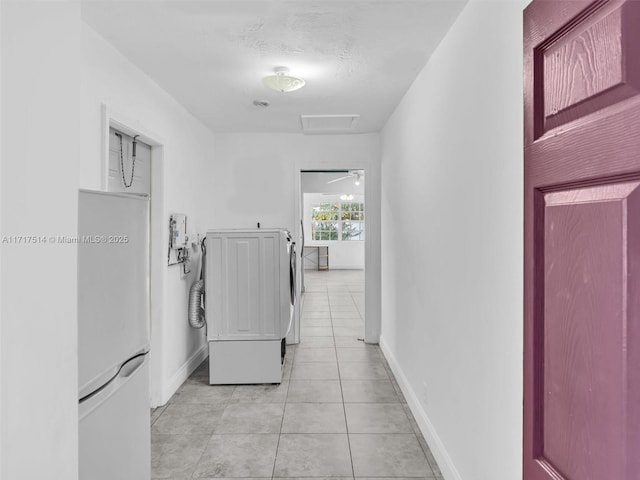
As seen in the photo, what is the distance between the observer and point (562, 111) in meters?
0.85

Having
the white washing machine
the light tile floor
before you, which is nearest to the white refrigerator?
the light tile floor

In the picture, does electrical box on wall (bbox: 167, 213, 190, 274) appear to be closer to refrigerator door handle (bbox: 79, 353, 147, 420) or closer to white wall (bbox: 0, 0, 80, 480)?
refrigerator door handle (bbox: 79, 353, 147, 420)

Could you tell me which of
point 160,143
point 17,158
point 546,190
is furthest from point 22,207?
point 160,143

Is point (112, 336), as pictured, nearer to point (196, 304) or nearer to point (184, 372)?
point (196, 304)

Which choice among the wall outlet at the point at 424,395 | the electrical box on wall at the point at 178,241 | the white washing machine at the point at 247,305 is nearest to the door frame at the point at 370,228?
the white washing machine at the point at 247,305

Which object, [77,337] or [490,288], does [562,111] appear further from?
[77,337]

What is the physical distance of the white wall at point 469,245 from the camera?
4.69 ft

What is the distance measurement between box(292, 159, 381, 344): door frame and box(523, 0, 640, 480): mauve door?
3502 millimetres

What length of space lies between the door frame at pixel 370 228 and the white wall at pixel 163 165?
1.02m

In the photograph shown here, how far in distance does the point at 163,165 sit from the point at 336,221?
907 centimetres

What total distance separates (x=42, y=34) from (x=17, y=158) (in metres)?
0.34

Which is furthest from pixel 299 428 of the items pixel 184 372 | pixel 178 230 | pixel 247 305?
pixel 178 230

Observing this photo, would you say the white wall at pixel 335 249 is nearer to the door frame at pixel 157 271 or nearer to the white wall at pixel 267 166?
the white wall at pixel 267 166

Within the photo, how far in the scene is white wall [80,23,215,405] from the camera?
2152mm
